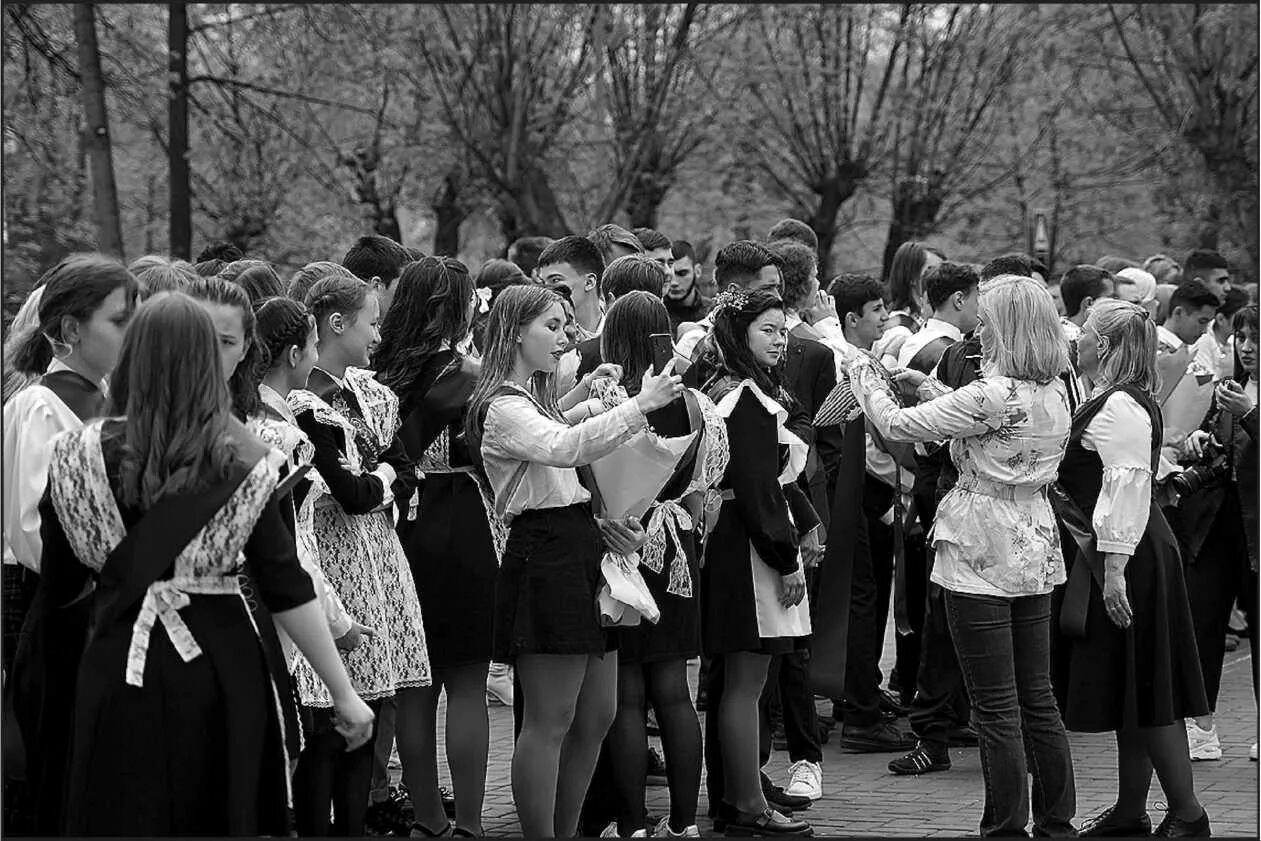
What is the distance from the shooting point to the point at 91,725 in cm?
398

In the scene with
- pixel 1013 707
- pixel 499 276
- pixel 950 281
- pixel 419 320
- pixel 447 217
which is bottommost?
pixel 1013 707

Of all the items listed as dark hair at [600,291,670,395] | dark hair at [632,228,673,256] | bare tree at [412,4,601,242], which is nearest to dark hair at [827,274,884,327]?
dark hair at [632,228,673,256]

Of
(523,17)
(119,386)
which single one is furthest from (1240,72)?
(119,386)

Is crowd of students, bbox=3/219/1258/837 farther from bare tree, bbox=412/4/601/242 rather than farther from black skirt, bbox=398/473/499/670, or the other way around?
bare tree, bbox=412/4/601/242

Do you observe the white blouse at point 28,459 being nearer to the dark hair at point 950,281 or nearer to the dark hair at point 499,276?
the dark hair at point 499,276

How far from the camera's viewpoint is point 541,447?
5289mm

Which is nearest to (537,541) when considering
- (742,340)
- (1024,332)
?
(742,340)

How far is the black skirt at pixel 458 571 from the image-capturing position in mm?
6176

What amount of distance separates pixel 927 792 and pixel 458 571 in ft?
7.97

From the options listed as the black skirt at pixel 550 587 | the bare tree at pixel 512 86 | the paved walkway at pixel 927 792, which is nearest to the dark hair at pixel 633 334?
the black skirt at pixel 550 587

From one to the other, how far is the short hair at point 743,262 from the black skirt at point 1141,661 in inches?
69.8

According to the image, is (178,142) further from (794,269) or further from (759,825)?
(759,825)

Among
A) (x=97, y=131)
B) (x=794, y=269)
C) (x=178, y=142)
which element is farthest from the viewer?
(x=178, y=142)

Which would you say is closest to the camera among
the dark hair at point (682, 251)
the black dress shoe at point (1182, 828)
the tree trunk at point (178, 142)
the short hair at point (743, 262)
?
the black dress shoe at point (1182, 828)
